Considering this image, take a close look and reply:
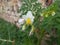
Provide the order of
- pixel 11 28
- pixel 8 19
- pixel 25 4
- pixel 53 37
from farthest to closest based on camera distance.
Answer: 1. pixel 8 19
2. pixel 11 28
3. pixel 53 37
4. pixel 25 4

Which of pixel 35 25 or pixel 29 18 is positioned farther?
pixel 35 25

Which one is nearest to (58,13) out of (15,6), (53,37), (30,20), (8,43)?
(30,20)

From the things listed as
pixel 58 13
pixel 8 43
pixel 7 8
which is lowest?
pixel 8 43

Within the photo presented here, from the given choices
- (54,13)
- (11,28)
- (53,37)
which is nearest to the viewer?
(54,13)

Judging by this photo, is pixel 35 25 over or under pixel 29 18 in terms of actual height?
under

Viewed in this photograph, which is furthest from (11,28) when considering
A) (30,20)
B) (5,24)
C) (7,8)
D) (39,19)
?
(30,20)

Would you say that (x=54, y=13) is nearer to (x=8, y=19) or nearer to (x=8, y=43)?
(x=8, y=43)

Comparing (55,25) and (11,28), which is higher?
(55,25)

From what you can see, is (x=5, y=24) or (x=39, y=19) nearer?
(x=39, y=19)

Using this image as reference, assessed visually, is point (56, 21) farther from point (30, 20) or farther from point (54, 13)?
point (30, 20)
